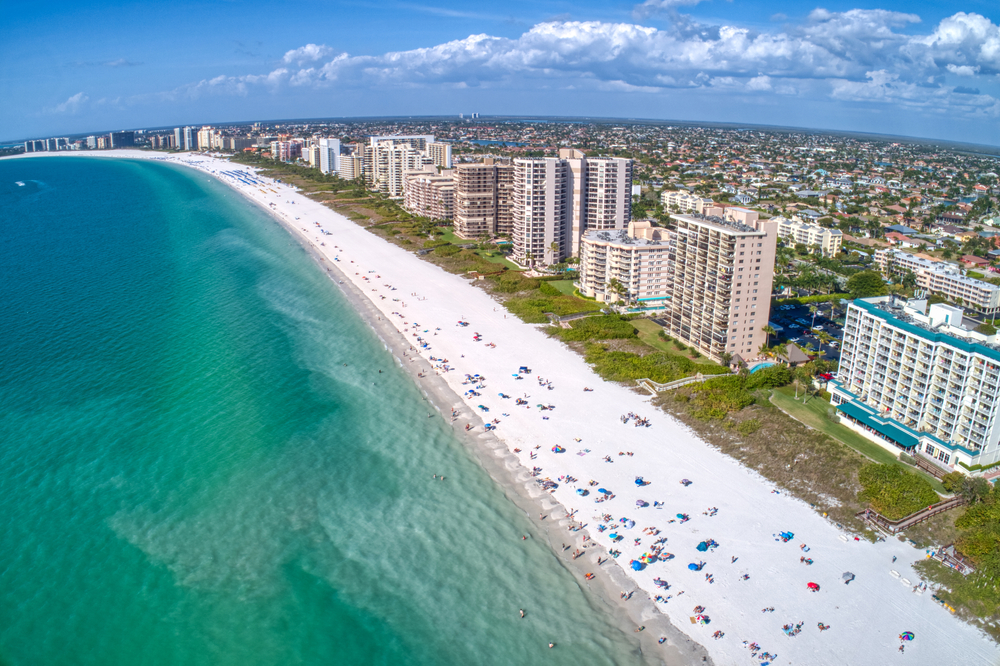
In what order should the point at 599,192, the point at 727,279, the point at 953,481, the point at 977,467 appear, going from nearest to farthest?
the point at 953,481
the point at 977,467
the point at 727,279
the point at 599,192

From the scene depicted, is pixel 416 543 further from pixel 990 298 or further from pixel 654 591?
pixel 990 298

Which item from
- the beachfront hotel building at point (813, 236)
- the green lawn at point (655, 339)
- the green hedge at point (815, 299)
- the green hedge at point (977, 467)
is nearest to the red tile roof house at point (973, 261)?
the beachfront hotel building at point (813, 236)

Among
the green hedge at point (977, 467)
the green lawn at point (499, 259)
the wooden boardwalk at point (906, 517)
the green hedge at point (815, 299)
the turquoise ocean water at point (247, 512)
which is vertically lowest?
the turquoise ocean water at point (247, 512)

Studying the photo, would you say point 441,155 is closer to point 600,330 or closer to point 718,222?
point 600,330

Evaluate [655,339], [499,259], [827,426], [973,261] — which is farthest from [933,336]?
[973,261]

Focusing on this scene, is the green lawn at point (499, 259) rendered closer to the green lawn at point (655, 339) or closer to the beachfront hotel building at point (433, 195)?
the beachfront hotel building at point (433, 195)

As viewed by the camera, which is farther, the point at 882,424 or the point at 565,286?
the point at 565,286

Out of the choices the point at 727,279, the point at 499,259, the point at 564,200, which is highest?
the point at 564,200
